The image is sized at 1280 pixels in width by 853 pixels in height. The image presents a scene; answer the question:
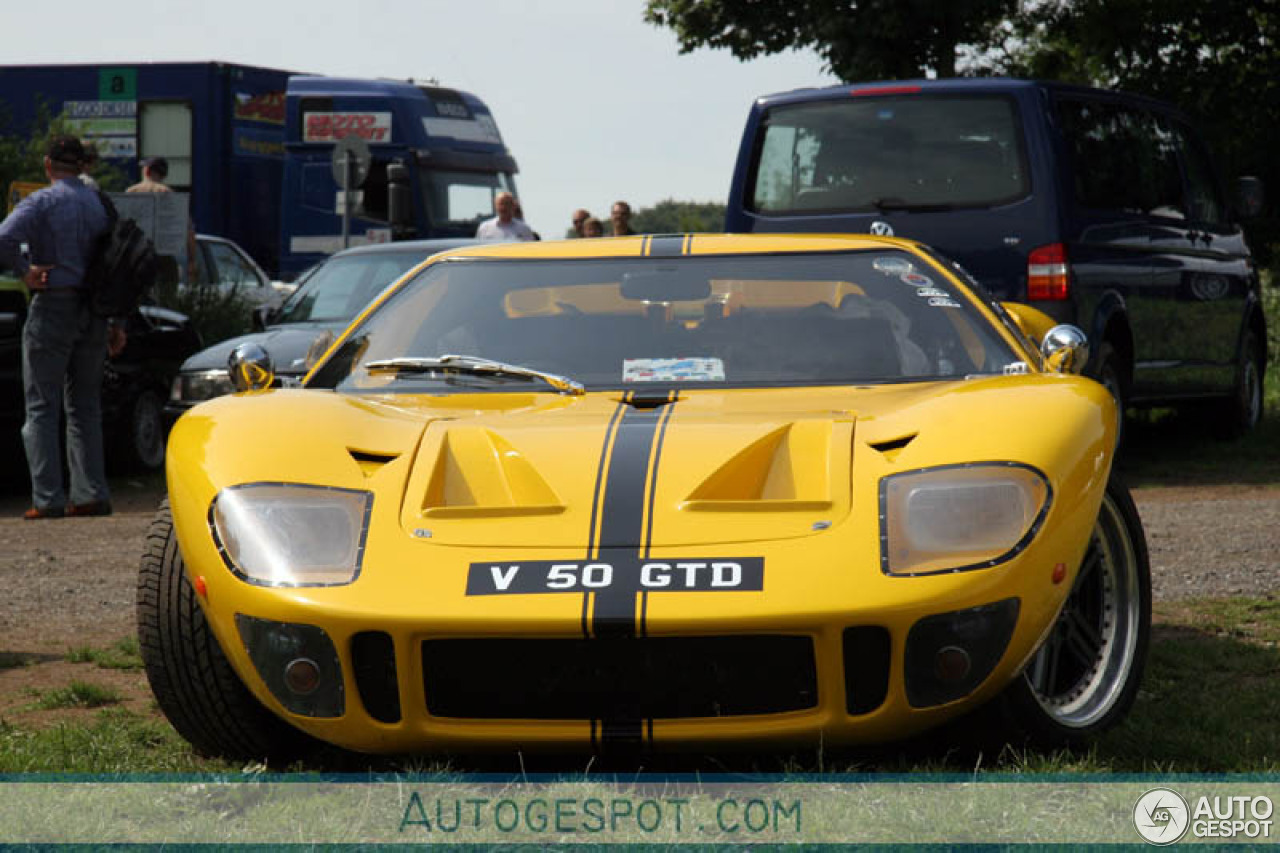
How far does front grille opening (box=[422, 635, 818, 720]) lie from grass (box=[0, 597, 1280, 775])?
0.19m

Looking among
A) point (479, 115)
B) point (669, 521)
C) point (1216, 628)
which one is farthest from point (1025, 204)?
point (479, 115)

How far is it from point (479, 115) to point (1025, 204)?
12.7 metres

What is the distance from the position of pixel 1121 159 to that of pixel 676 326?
6.09 metres

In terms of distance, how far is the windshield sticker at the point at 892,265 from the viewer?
16.7ft

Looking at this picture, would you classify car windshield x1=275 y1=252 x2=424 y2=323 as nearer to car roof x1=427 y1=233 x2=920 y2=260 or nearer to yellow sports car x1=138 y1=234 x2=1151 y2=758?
car roof x1=427 y1=233 x2=920 y2=260

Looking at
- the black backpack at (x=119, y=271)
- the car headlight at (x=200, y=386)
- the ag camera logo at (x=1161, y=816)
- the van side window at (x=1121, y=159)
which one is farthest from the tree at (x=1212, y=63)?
the ag camera logo at (x=1161, y=816)

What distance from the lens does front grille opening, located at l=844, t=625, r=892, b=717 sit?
3621mm

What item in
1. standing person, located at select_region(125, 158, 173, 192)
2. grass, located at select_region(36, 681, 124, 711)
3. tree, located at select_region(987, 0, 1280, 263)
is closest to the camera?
grass, located at select_region(36, 681, 124, 711)

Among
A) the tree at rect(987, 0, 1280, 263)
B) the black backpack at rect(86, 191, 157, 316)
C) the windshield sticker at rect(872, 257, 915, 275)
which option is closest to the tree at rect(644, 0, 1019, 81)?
the tree at rect(987, 0, 1280, 263)

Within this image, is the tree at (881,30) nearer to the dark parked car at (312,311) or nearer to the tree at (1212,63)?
the tree at (1212,63)

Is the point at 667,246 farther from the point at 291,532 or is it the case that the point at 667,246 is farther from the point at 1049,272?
the point at 1049,272

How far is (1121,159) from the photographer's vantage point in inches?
408

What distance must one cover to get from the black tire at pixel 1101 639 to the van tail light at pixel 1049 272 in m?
5.00

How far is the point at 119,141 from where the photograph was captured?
21609 millimetres
